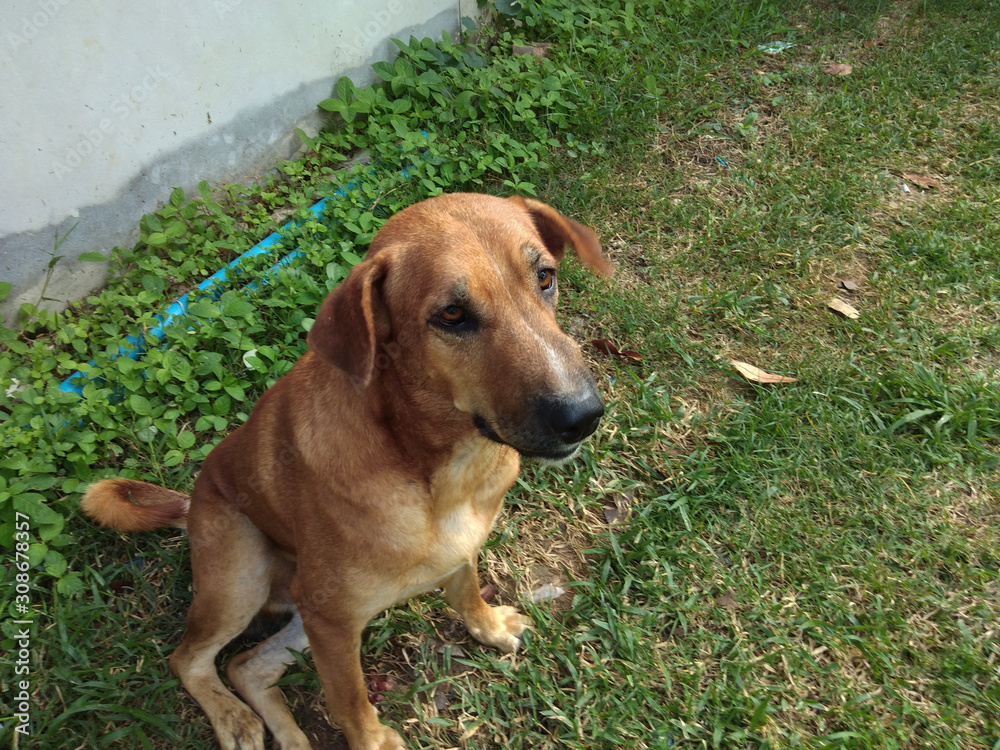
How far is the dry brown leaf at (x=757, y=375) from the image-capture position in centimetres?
414

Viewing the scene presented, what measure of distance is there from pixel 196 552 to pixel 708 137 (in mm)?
4929

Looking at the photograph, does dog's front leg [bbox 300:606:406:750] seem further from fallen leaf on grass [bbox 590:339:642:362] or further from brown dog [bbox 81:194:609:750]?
fallen leaf on grass [bbox 590:339:642:362]

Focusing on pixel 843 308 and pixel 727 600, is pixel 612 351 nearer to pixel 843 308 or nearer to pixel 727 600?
pixel 843 308

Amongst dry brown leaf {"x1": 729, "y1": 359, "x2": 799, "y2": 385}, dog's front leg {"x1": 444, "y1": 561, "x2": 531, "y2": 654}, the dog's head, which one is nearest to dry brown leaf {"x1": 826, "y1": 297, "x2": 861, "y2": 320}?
dry brown leaf {"x1": 729, "y1": 359, "x2": 799, "y2": 385}

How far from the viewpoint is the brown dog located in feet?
7.67

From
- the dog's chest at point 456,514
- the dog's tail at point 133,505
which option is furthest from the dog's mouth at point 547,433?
the dog's tail at point 133,505

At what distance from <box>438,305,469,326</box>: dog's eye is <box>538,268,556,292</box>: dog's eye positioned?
1.16ft

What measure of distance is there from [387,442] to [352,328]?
1.46ft

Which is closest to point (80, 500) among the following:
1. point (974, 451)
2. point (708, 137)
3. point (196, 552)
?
point (196, 552)

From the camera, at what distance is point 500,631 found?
321 centimetres

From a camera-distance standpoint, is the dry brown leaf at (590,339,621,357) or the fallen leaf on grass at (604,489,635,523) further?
the dry brown leaf at (590,339,621,357)

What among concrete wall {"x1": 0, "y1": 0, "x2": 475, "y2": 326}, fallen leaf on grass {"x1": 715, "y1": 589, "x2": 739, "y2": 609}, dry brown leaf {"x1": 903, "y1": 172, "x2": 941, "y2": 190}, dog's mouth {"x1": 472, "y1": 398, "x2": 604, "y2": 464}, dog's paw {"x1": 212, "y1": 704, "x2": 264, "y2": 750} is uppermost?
concrete wall {"x1": 0, "y1": 0, "x2": 475, "y2": 326}

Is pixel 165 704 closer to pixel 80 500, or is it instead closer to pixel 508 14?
pixel 80 500

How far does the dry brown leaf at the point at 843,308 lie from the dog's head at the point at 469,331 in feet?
9.25
